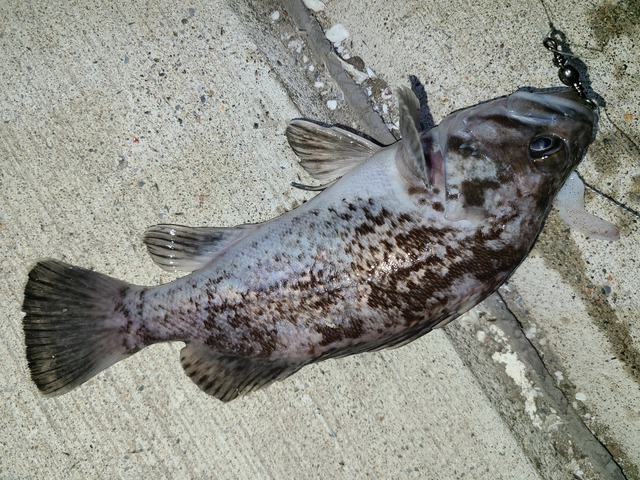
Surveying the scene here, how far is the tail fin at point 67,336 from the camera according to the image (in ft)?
8.52

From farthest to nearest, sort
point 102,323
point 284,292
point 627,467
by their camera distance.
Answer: point 627,467 → point 102,323 → point 284,292

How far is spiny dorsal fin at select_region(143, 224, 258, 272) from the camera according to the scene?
2.63 m

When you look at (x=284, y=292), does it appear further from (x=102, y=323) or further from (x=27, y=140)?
(x=27, y=140)

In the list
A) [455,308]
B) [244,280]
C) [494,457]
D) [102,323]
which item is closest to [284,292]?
[244,280]

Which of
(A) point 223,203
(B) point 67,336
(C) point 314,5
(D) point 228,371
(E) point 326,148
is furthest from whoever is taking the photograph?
(C) point 314,5

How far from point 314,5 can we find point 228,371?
2.20 m

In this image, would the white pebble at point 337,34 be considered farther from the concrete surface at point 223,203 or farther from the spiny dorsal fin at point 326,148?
the spiny dorsal fin at point 326,148

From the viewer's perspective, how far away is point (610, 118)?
286 cm

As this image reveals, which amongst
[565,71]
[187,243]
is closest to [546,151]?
[565,71]

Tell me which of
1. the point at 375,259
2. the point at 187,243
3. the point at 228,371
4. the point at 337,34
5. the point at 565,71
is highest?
the point at 565,71

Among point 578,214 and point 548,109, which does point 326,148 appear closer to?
point 548,109

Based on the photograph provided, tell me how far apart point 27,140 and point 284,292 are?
5.90 ft

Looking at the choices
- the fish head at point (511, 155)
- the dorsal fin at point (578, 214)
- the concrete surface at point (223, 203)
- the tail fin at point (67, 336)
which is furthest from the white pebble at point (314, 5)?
the tail fin at point (67, 336)

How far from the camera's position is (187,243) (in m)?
2.66
